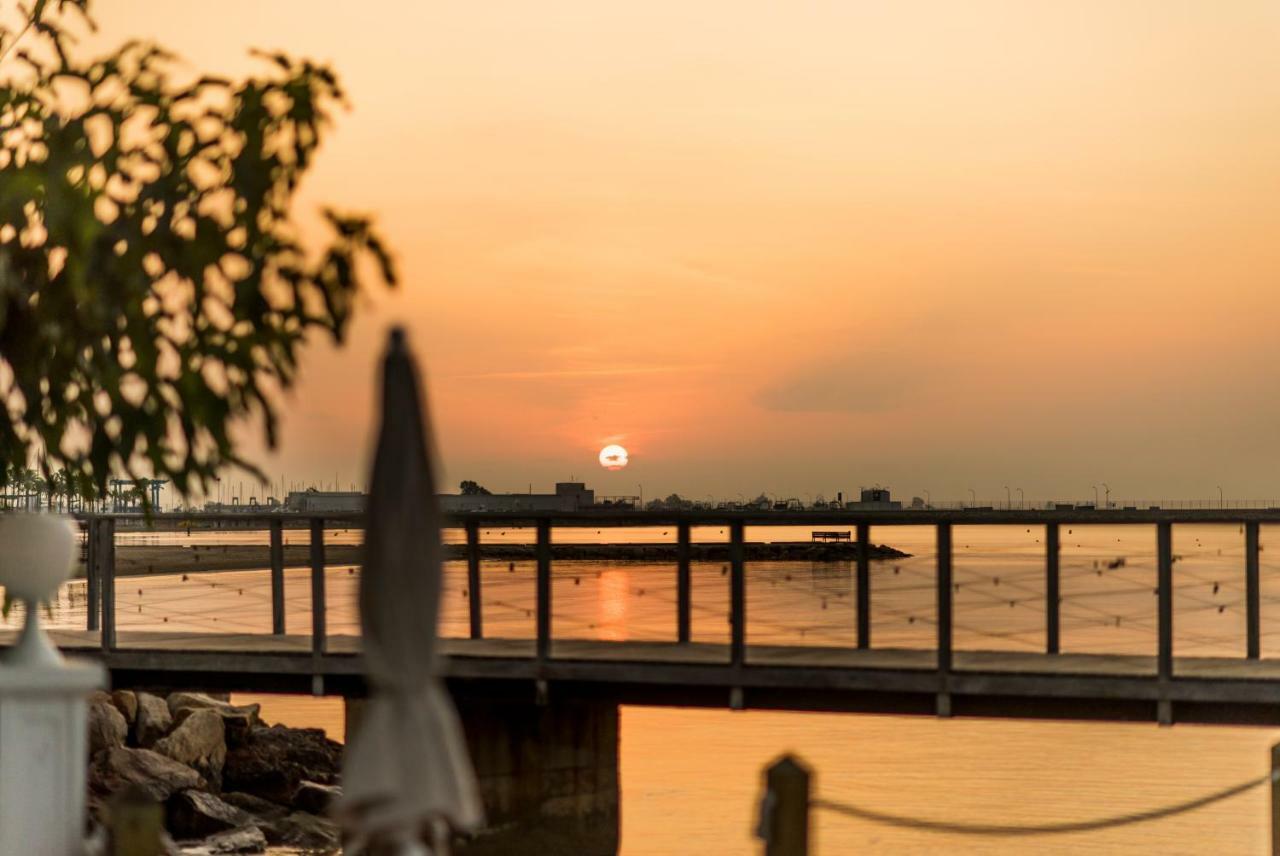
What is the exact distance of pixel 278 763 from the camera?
73.6 ft

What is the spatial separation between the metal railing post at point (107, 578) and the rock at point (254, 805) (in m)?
5.68

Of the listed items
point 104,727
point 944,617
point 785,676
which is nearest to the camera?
point 944,617

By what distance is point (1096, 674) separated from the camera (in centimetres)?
1284

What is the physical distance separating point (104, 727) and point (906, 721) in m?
24.6

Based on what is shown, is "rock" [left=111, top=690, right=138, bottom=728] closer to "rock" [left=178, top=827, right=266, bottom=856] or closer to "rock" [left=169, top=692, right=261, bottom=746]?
"rock" [left=169, top=692, right=261, bottom=746]

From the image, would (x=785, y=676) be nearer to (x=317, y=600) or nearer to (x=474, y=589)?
(x=474, y=589)

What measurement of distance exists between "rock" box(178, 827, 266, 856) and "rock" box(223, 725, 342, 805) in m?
2.69

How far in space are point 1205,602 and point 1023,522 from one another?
179cm

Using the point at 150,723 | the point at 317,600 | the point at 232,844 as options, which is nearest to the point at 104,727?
the point at 150,723

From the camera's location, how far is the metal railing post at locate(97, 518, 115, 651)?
15000 millimetres

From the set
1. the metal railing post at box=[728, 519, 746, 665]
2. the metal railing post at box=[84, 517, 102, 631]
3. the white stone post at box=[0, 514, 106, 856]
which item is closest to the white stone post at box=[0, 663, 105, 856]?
the white stone post at box=[0, 514, 106, 856]

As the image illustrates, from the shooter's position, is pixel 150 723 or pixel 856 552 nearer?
pixel 856 552

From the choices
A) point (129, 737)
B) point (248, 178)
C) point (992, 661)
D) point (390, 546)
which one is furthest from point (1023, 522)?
point (129, 737)

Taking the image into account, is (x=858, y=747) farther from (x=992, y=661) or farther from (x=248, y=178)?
(x=248, y=178)
